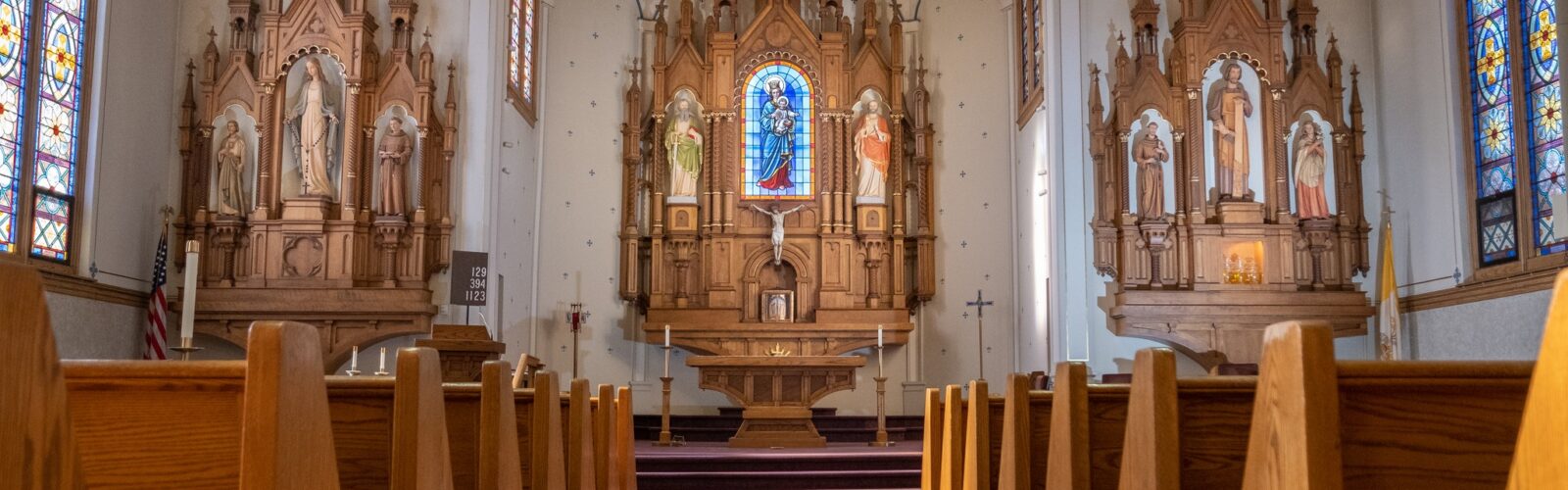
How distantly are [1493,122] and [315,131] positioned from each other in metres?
11.2

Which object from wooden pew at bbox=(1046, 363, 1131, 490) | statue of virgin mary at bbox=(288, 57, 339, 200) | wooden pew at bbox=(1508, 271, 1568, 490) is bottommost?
wooden pew at bbox=(1046, 363, 1131, 490)

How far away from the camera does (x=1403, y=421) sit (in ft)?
6.16

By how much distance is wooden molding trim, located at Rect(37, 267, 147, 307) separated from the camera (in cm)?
1110

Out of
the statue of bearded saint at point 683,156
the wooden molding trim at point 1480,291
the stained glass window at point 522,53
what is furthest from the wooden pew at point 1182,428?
the statue of bearded saint at point 683,156

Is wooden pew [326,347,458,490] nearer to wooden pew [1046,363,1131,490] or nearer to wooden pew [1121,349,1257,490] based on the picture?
wooden pew [1121,349,1257,490]

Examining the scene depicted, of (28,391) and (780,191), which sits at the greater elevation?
(780,191)

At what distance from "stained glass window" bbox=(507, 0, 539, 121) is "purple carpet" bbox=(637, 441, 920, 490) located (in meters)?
4.96

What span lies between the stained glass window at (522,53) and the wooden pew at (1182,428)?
40.4ft

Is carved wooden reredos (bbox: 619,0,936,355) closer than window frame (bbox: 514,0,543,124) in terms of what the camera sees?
No

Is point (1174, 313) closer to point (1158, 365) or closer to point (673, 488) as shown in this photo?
point (673, 488)

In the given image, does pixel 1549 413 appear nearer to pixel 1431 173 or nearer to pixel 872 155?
pixel 1431 173

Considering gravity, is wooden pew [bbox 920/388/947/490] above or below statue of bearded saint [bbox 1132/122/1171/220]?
below

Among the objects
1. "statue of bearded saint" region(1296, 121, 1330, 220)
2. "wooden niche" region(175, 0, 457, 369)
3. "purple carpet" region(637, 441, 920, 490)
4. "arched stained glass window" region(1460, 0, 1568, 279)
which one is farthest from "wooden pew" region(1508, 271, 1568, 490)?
"statue of bearded saint" region(1296, 121, 1330, 220)

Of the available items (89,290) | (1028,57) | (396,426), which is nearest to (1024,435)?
(396,426)
